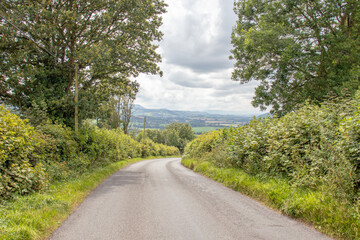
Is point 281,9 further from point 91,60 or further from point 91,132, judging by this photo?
point 91,132

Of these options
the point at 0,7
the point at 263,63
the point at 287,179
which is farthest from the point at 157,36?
the point at 287,179

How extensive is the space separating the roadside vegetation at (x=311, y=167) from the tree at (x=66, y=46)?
997 cm

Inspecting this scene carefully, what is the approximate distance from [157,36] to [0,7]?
9.62 m

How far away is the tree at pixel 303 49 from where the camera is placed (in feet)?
49.1

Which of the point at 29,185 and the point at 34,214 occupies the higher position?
the point at 29,185

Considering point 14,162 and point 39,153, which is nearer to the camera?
point 14,162

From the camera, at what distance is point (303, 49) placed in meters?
16.0

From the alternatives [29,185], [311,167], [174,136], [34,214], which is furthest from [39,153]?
[174,136]

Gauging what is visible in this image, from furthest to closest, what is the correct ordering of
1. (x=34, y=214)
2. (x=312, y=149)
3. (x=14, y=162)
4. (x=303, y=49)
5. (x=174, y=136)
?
(x=174, y=136) < (x=303, y=49) < (x=312, y=149) < (x=14, y=162) < (x=34, y=214)

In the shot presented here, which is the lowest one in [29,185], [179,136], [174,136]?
[179,136]

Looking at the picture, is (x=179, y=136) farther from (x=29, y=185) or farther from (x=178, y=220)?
(x=178, y=220)

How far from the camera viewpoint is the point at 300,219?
5480mm

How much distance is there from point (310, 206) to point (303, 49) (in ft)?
44.8

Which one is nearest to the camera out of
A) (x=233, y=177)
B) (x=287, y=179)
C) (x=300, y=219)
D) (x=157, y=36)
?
(x=300, y=219)
